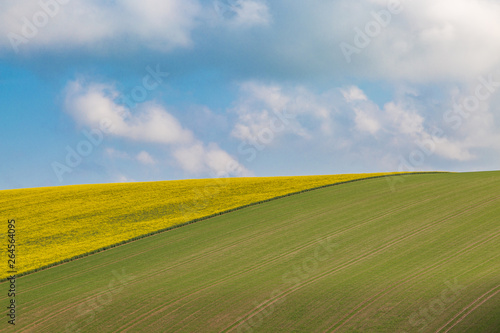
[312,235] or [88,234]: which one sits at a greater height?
[88,234]

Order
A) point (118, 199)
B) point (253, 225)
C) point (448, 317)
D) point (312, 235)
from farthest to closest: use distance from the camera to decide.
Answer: point (118, 199) → point (253, 225) → point (312, 235) → point (448, 317)

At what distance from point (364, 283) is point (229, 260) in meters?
8.81

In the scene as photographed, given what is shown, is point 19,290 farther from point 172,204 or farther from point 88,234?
point 172,204

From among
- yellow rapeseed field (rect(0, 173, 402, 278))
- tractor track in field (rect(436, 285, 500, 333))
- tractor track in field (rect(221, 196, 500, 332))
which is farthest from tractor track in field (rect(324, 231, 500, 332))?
yellow rapeseed field (rect(0, 173, 402, 278))

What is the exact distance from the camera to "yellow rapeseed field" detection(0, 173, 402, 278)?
3338 cm

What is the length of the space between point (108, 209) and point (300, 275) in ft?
85.2

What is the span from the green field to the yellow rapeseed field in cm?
273

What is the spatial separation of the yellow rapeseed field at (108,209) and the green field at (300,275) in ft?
8.97

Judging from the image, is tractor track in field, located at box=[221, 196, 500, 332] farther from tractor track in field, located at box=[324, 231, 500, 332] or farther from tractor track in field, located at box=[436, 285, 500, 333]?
tractor track in field, located at box=[436, 285, 500, 333]

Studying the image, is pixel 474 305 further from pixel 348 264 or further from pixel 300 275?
pixel 300 275

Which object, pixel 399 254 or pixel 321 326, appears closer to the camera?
pixel 321 326

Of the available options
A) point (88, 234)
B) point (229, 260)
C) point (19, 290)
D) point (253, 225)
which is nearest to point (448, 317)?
point (229, 260)

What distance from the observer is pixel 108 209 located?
42.8 meters

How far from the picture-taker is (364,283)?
19.7 m
